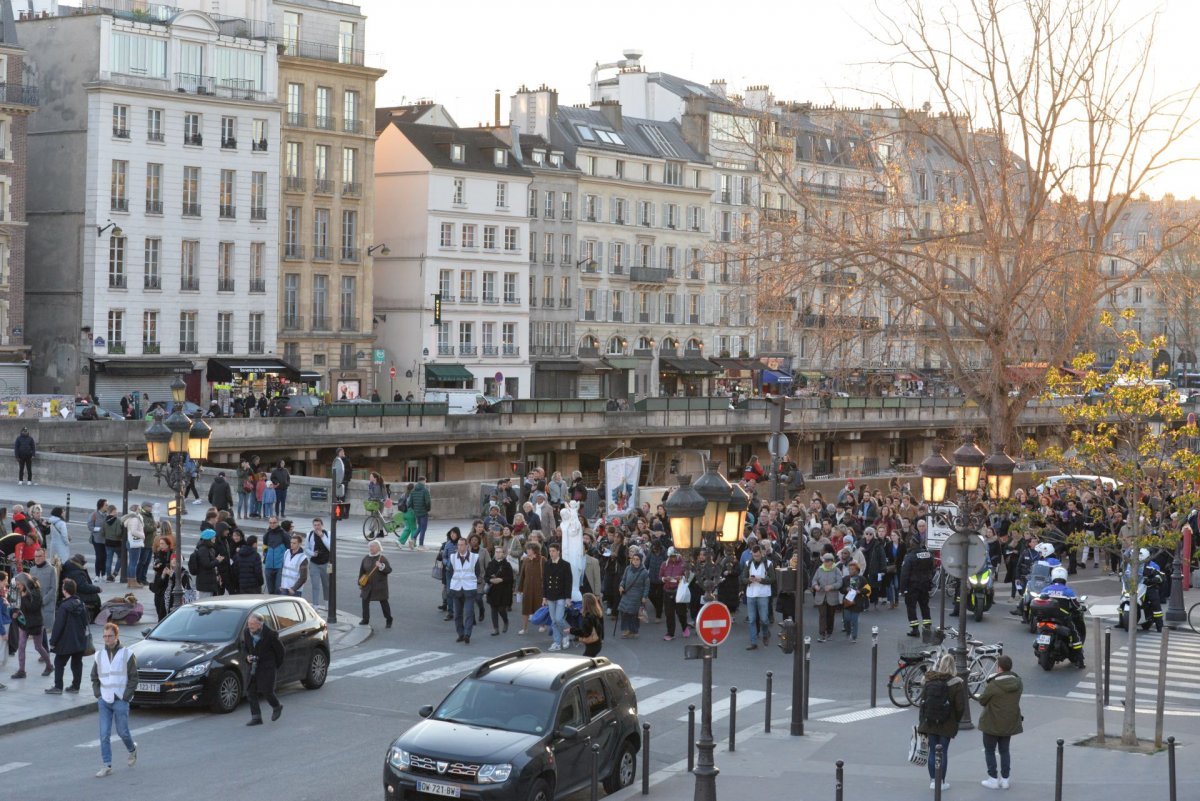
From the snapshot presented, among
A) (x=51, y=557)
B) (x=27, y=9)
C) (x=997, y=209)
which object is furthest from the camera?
(x=27, y=9)

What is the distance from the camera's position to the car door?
50.4 ft

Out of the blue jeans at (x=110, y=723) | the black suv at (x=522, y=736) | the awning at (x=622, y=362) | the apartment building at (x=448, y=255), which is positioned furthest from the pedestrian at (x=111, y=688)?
the awning at (x=622, y=362)

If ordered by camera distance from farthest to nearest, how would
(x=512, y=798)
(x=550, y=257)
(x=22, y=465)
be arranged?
(x=550, y=257)
(x=22, y=465)
(x=512, y=798)

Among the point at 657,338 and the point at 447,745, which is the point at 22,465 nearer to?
the point at 447,745

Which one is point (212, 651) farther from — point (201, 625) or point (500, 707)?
point (500, 707)

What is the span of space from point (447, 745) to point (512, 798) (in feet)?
2.64

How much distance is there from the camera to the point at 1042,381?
2617 centimetres

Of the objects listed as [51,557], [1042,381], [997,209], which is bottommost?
[51,557]

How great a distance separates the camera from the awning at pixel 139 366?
67.4 meters

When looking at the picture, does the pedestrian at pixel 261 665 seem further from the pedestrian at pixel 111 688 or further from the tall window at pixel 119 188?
the tall window at pixel 119 188

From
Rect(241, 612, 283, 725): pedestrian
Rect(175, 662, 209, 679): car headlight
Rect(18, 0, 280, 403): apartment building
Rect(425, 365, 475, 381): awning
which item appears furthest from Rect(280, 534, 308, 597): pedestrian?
Rect(425, 365, 475, 381): awning

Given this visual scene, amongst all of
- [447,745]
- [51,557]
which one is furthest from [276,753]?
[51,557]

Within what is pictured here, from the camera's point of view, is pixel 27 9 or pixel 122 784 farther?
pixel 27 9

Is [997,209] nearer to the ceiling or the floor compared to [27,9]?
nearer to the floor
